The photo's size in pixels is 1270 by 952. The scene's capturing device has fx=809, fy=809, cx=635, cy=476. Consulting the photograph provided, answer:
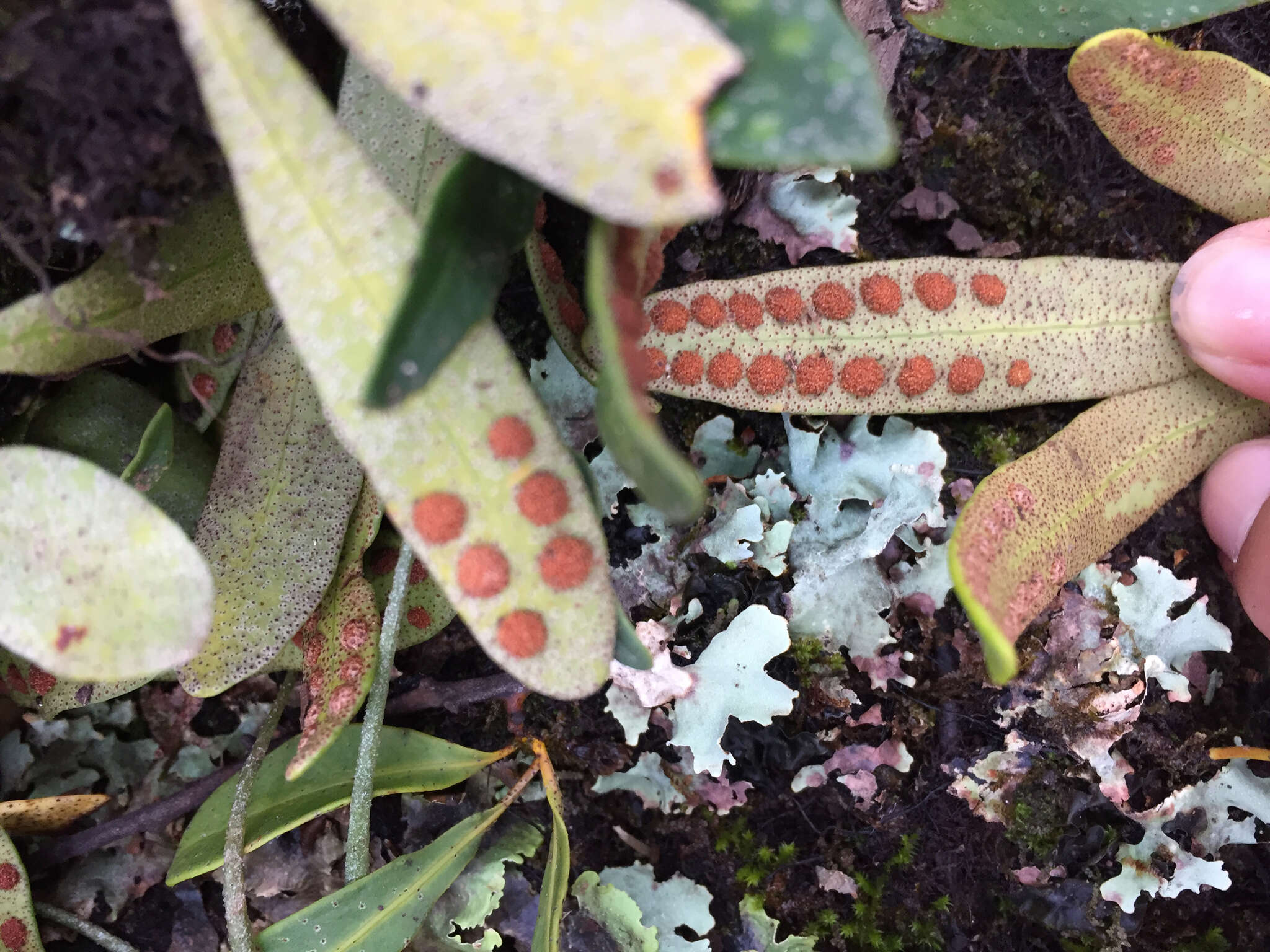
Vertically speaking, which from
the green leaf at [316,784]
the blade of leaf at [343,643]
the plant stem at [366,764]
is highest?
the blade of leaf at [343,643]

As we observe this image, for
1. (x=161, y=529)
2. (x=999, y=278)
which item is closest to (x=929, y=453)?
(x=999, y=278)

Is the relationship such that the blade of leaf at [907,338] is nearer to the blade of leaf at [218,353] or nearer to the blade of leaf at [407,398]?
the blade of leaf at [407,398]

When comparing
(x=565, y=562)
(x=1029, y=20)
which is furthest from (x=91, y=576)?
(x=1029, y=20)

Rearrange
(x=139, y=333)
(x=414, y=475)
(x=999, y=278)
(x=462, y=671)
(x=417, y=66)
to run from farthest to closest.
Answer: (x=462, y=671), (x=999, y=278), (x=139, y=333), (x=414, y=475), (x=417, y=66)

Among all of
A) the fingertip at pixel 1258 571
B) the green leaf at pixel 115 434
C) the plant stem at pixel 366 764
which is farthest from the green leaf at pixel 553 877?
the fingertip at pixel 1258 571

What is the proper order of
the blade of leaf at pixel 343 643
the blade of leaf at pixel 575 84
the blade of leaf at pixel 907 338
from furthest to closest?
the blade of leaf at pixel 907 338, the blade of leaf at pixel 343 643, the blade of leaf at pixel 575 84

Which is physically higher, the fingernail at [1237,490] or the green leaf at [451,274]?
the green leaf at [451,274]

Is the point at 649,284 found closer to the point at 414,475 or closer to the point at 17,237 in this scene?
the point at 414,475
